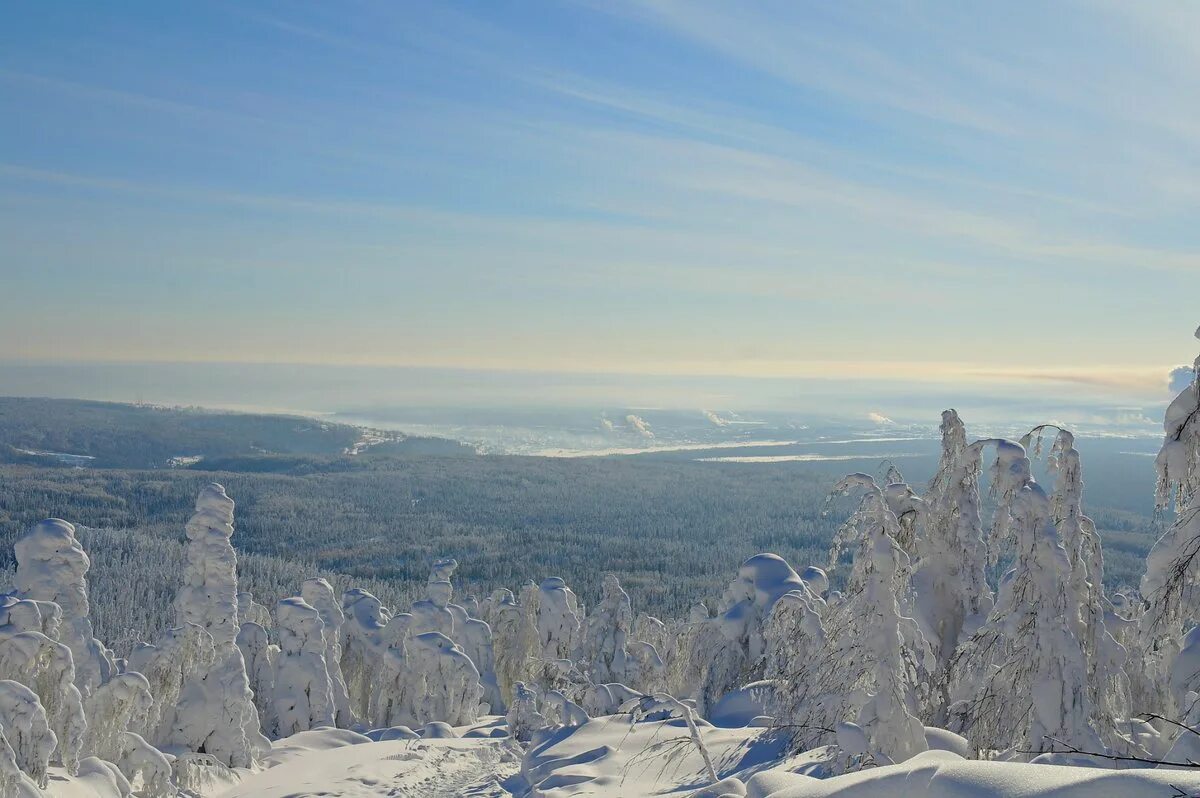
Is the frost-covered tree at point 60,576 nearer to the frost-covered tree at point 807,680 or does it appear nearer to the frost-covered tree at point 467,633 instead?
the frost-covered tree at point 807,680

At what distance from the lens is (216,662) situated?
1136 inches

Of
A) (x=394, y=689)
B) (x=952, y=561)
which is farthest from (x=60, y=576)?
(x=952, y=561)

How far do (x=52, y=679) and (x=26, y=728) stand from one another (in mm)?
3008

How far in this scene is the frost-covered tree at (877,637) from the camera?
11.8 metres

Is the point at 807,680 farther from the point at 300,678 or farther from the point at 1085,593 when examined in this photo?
the point at 300,678

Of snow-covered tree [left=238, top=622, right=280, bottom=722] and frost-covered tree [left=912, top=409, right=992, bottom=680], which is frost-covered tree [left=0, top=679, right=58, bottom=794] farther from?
snow-covered tree [left=238, top=622, right=280, bottom=722]

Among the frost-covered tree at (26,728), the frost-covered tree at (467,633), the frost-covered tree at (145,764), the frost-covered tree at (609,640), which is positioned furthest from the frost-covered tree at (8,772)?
the frost-covered tree at (467,633)

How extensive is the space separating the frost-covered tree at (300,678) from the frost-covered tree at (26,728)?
21.5 m

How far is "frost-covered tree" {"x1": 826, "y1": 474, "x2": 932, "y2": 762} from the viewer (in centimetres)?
1177

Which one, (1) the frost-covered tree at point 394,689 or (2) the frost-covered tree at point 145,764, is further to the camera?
(1) the frost-covered tree at point 394,689

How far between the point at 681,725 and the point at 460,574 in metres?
142

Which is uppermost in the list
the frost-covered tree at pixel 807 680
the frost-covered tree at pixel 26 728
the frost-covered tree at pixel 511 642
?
the frost-covered tree at pixel 807 680

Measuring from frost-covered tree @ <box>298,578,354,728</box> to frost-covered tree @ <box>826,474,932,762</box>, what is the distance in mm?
34078

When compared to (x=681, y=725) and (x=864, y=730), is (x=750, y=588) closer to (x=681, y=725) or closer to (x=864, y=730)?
(x=681, y=725)
